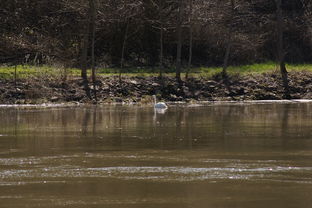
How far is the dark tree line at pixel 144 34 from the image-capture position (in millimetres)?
41938

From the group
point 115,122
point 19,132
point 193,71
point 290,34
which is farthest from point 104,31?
point 19,132

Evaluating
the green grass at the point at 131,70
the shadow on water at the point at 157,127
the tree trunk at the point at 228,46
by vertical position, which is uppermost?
the tree trunk at the point at 228,46

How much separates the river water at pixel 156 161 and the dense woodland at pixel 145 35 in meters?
12.9

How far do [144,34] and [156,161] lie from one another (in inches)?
1151

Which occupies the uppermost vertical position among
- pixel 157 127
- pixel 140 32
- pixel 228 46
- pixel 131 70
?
pixel 140 32

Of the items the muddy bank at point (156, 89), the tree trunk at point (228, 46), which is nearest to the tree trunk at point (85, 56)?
the muddy bank at point (156, 89)

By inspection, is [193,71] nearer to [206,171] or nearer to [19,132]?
[19,132]

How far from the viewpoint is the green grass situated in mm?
39181

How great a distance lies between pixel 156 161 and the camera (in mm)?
17062

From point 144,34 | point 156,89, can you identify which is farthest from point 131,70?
point 156,89

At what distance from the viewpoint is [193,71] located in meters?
43.9

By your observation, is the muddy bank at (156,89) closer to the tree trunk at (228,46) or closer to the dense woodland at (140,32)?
the tree trunk at (228,46)

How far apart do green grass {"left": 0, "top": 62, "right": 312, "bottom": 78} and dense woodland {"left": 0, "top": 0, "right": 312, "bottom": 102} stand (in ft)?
1.84

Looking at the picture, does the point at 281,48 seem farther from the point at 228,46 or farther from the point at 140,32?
the point at 140,32
